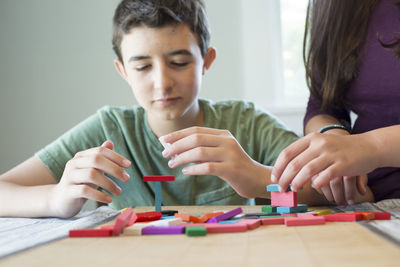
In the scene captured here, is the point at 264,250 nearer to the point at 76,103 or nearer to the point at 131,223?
the point at 131,223

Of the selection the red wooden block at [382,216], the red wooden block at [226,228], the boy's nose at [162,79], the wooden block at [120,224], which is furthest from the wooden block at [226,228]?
the boy's nose at [162,79]

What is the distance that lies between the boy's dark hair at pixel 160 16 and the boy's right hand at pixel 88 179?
453 mm

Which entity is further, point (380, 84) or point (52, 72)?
point (52, 72)

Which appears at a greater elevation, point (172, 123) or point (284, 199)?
point (172, 123)

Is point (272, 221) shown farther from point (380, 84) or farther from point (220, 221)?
point (380, 84)

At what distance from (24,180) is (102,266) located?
77 cm

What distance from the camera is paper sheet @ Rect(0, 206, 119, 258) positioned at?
582 millimetres

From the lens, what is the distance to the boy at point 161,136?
884mm

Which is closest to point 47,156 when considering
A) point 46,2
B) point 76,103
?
point 76,103

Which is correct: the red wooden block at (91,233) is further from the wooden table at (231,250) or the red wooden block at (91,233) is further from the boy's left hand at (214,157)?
the boy's left hand at (214,157)

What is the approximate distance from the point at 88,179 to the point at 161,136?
17.0 inches

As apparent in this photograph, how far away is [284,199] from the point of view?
0.80 metres

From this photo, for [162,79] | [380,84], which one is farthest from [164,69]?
[380,84]

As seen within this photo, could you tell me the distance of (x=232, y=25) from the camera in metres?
2.53
